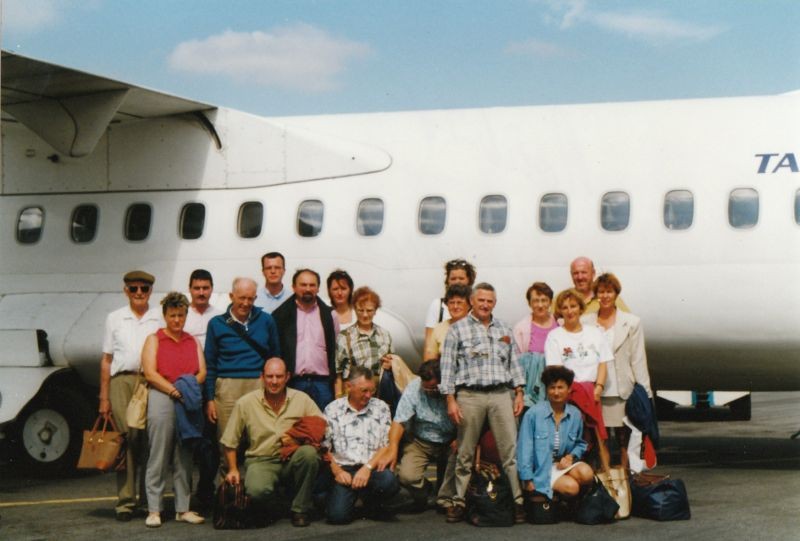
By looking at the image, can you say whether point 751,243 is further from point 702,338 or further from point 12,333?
point 12,333

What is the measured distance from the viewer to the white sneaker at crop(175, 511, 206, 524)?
28.6 feet

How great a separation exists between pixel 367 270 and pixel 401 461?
327 cm

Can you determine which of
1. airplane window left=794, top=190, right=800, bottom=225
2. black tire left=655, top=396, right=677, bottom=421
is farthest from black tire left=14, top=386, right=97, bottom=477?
black tire left=655, top=396, right=677, bottom=421

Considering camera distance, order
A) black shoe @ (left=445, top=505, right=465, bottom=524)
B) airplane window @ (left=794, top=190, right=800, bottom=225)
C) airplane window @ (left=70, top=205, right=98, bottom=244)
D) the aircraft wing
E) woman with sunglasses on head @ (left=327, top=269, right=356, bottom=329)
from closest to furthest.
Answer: black shoe @ (left=445, top=505, right=465, bottom=524)
woman with sunglasses on head @ (left=327, top=269, right=356, bottom=329)
airplane window @ (left=794, top=190, right=800, bottom=225)
the aircraft wing
airplane window @ (left=70, top=205, right=98, bottom=244)

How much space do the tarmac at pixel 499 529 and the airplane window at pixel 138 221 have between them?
111 inches

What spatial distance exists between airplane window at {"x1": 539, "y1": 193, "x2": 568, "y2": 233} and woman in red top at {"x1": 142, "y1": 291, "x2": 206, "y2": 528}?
165 inches

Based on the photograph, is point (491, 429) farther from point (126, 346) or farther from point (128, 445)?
point (126, 346)

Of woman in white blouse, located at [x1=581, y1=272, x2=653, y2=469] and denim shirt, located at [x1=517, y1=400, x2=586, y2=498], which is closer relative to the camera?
denim shirt, located at [x1=517, y1=400, x2=586, y2=498]

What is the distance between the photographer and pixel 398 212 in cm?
1188

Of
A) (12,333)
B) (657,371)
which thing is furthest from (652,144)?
(12,333)

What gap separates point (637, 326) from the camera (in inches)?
372

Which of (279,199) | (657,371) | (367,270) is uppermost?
(279,199)

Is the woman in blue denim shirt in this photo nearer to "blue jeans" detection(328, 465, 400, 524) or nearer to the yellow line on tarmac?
"blue jeans" detection(328, 465, 400, 524)

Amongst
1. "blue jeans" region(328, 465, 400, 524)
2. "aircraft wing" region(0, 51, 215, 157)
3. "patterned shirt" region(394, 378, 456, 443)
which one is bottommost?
"blue jeans" region(328, 465, 400, 524)
